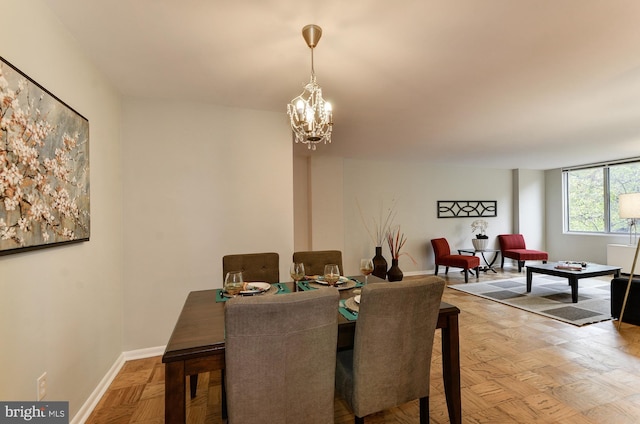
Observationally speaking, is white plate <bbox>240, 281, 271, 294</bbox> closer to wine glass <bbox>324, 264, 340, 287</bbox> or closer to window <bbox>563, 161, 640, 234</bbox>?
wine glass <bbox>324, 264, 340, 287</bbox>

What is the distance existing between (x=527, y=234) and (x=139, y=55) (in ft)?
26.7

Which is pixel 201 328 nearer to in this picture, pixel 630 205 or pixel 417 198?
pixel 630 205

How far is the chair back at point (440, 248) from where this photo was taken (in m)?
5.86

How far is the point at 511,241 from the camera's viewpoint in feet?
→ 21.4

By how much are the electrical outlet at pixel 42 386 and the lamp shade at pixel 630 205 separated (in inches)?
232

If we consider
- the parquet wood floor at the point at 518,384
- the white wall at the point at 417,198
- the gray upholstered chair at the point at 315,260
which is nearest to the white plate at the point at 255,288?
the gray upholstered chair at the point at 315,260

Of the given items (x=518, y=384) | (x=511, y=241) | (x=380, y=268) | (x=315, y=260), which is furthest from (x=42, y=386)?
(x=511, y=241)

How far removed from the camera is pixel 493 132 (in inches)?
155

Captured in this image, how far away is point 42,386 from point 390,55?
108 inches

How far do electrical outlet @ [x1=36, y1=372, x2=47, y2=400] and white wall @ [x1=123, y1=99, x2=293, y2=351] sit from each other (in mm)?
1159

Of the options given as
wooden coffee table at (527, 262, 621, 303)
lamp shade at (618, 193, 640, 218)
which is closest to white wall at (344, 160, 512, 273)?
wooden coffee table at (527, 262, 621, 303)

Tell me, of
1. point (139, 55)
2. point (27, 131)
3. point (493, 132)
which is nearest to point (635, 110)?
point (493, 132)

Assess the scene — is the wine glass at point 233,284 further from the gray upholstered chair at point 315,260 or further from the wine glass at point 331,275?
the gray upholstered chair at point 315,260

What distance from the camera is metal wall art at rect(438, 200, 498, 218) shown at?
21.2 ft
